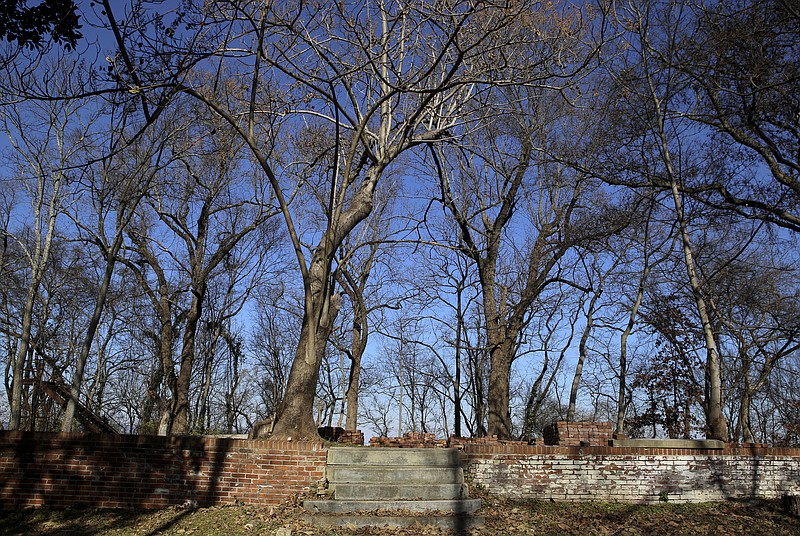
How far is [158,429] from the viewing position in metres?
17.5

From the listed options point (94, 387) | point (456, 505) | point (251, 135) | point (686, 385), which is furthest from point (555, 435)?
point (94, 387)

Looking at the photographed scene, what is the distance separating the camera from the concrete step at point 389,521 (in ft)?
22.7

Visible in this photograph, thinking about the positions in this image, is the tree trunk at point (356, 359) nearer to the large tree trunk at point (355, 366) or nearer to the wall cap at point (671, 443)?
the large tree trunk at point (355, 366)

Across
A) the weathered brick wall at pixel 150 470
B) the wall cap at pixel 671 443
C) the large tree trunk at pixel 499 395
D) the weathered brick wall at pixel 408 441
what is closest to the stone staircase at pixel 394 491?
the weathered brick wall at pixel 150 470

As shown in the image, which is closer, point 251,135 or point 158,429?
point 251,135

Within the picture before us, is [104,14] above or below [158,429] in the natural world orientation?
above

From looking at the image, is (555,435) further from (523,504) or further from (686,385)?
(686,385)

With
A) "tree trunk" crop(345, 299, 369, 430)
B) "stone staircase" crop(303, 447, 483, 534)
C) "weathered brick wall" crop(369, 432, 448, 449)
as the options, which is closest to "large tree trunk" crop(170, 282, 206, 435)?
"tree trunk" crop(345, 299, 369, 430)

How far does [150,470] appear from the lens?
7.80 m

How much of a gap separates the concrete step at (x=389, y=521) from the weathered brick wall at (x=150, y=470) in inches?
32.0

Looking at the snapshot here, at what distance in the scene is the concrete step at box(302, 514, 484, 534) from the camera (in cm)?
693

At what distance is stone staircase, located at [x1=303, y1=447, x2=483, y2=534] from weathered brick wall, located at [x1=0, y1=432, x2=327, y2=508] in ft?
1.39

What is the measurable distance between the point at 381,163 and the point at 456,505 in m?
5.77

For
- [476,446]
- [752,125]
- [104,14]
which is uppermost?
[752,125]
